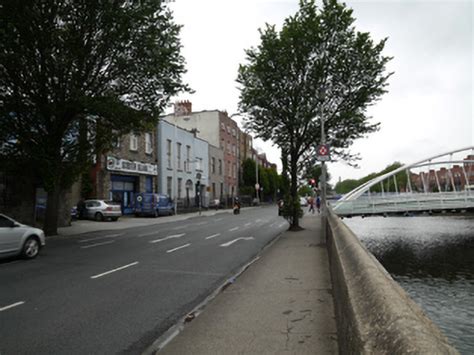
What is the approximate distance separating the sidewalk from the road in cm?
54

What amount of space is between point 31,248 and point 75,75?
7.88 m

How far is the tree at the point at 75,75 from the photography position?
14.9 metres

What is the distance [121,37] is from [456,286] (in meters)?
15.7

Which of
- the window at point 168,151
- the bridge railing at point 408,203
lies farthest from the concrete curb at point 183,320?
the window at point 168,151

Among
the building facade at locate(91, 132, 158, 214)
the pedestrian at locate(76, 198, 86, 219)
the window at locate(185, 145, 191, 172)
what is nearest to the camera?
the pedestrian at locate(76, 198, 86, 219)

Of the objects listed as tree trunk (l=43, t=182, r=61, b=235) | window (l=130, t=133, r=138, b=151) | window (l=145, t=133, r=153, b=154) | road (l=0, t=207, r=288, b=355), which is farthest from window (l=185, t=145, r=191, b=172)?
road (l=0, t=207, r=288, b=355)

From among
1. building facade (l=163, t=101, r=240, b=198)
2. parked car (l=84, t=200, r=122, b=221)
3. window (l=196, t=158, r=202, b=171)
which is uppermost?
building facade (l=163, t=101, r=240, b=198)

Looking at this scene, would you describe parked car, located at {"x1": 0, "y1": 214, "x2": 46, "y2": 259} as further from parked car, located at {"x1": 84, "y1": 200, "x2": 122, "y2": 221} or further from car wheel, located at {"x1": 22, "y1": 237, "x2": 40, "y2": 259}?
parked car, located at {"x1": 84, "y1": 200, "x2": 122, "y2": 221}

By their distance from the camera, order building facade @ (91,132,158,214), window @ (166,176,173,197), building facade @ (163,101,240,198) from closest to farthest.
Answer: building facade @ (91,132,158,214)
window @ (166,176,173,197)
building facade @ (163,101,240,198)

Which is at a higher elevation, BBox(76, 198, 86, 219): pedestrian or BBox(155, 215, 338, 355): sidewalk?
BBox(76, 198, 86, 219): pedestrian

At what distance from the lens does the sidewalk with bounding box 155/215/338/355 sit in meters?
4.48

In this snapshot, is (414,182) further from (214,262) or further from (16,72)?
(16,72)

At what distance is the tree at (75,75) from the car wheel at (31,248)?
5.34 meters

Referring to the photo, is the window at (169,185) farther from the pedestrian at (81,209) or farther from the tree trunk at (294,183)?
the tree trunk at (294,183)
